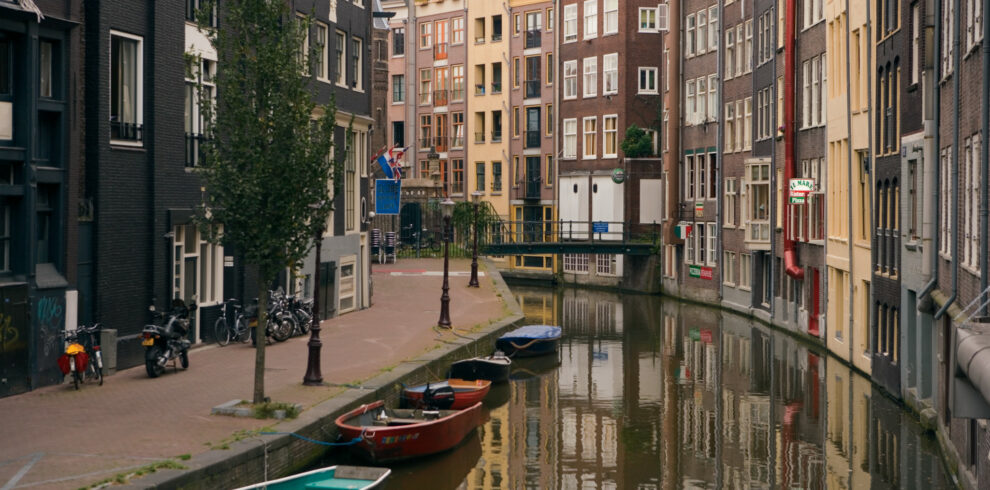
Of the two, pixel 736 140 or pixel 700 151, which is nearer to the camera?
pixel 736 140

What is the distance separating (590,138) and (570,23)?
7248 mm

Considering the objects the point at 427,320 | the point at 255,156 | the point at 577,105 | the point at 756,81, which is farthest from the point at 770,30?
the point at 255,156

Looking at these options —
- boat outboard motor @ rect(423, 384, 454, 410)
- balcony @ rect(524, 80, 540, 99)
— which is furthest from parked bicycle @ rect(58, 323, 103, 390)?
balcony @ rect(524, 80, 540, 99)

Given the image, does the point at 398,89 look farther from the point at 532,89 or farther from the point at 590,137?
the point at 590,137

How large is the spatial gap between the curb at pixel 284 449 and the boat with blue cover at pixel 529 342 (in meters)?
8.04

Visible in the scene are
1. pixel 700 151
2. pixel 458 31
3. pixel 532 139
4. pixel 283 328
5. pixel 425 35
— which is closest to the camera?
pixel 283 328

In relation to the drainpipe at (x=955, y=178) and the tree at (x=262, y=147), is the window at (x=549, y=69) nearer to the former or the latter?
the drainpipe at (x=955, y=178)

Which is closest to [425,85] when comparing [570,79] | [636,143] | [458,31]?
[458,31]

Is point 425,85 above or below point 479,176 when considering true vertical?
above

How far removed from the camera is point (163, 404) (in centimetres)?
2161

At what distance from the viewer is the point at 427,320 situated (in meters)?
39.3

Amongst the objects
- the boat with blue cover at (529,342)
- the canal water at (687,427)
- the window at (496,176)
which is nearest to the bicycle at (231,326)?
the canal water at (687,427)

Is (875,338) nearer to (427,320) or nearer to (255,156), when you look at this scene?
(427,320)

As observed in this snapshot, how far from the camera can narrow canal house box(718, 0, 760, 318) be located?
5403cm
